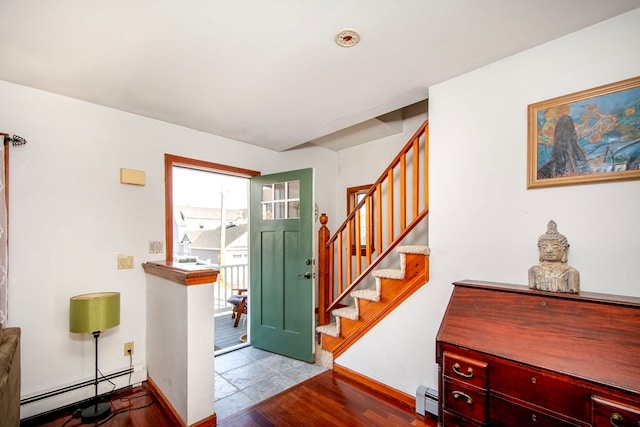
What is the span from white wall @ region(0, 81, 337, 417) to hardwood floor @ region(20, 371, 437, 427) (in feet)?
0.78

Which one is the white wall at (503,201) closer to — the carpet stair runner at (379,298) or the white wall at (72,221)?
the carpet stair runner at (379,298)

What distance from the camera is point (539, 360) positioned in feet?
4.22

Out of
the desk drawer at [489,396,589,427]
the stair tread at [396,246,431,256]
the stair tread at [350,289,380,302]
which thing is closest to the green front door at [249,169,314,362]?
the stair tread at [350,289,380,302]

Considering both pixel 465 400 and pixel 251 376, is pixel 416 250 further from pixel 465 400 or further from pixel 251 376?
pixel 251 376

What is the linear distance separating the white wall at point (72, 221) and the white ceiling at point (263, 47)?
0.22m

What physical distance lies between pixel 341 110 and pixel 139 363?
294 cm

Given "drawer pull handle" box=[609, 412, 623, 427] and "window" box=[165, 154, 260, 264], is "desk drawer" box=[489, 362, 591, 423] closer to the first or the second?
"drawer pull handle" box=[609, 412, 623, 427]

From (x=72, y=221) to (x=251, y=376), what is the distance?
2.06 m

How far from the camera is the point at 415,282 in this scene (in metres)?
2.23

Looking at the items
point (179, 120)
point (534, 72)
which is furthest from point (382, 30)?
point (179, 120)

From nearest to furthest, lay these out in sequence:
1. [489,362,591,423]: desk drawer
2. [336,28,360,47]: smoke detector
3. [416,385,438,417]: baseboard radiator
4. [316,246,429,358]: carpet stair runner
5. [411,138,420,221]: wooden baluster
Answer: [489,362,591,423]: desk drawer, [336,28,360,47]: smoke detector, [416,385,438,417]: baseboard radiator, [316,246,429,358]: carpet stair runner, [411,138,420,221]: wooden baluster

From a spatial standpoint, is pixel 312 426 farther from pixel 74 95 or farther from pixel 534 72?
pixel 74 95

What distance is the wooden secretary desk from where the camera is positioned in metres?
1.13

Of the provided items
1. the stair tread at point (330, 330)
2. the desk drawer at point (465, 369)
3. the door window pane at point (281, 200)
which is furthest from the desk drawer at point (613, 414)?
the door window pane at point (281, 200)
